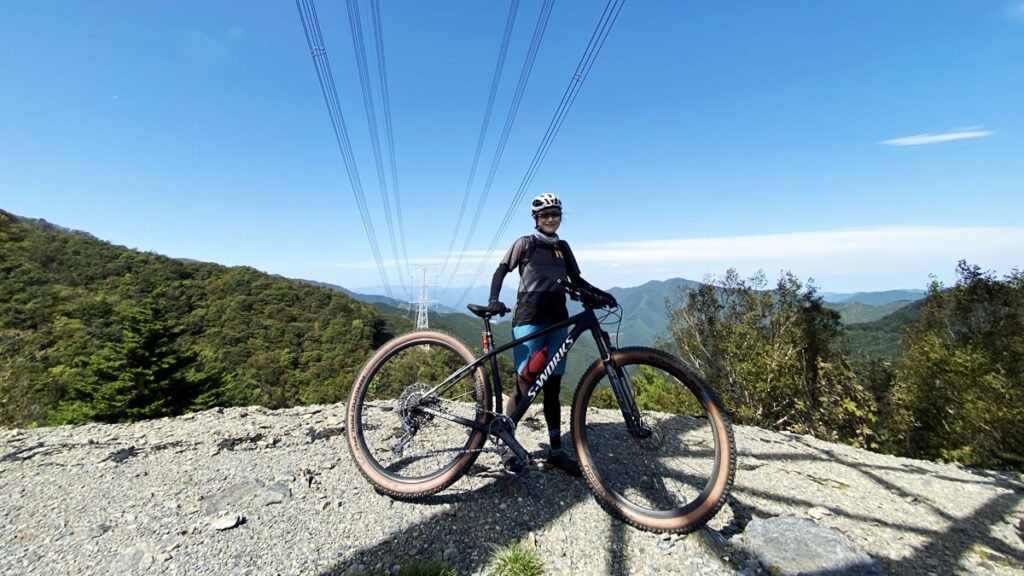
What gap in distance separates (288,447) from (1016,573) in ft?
20.2

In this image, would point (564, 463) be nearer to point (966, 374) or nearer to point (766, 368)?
point (766, 368)

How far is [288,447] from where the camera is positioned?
4125 mm

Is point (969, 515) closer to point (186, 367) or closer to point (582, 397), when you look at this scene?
point (582, 397)

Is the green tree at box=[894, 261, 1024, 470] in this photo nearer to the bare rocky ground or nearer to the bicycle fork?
the bare rocky ground

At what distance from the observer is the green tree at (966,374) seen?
17.2 metres

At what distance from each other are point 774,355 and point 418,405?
763 inches

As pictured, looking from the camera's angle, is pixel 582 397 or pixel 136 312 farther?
pixel 136 312

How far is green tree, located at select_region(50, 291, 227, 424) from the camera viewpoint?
18.5m

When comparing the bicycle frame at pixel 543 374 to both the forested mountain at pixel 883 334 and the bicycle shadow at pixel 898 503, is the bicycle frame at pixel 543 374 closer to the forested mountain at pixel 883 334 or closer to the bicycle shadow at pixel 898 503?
the bicycle shadow at pixel 898 503

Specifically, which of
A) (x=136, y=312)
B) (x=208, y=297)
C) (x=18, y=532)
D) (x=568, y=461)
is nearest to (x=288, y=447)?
(x=18, y=532)

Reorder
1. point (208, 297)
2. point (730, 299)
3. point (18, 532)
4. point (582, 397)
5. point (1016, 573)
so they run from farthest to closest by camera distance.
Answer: point (208, 297)
point (730, 299)
point (582, 397)
point (18, 532)
point (1016, 573)

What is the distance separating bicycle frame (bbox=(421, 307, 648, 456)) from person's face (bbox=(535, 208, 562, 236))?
88cm

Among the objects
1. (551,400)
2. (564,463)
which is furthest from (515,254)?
(564,463)

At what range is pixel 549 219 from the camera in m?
3.52
